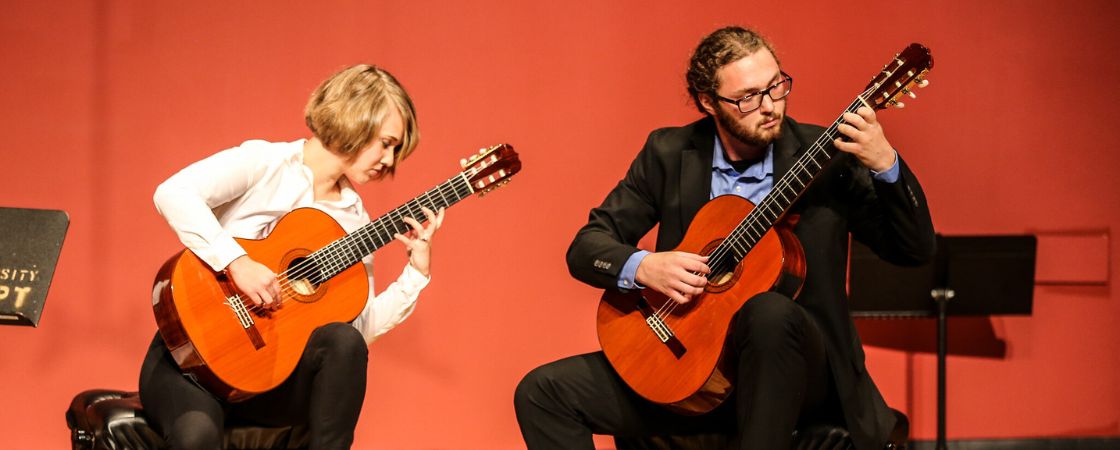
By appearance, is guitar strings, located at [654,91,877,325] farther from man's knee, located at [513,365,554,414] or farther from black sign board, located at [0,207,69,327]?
black sign board, located at [0,207,69,327]

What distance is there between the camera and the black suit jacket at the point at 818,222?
2.41 metres

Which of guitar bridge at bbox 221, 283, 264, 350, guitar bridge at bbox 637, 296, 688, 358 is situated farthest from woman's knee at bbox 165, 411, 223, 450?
guitar bridge at bbox 637, 296, 688, 358

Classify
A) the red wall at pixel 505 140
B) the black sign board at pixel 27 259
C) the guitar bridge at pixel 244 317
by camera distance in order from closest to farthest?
Result: the black sign board at pixel 27 259
the guitar bridge at pixel 244 317
the red wall at pixel 505 140

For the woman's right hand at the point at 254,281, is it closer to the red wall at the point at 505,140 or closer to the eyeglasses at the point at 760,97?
the eyeglasses at the point at 760,97

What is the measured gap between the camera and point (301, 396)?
253 centimetres

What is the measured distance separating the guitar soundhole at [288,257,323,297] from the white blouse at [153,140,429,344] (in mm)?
148

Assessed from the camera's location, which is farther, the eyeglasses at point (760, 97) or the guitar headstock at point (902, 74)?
the eyeglasses at point (760, 97)

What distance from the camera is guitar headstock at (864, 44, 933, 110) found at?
2316 mm

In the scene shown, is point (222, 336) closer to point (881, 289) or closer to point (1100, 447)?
point (881, 289)

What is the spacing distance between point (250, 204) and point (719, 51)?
4.28 feet

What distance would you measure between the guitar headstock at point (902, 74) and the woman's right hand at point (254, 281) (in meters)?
1.49

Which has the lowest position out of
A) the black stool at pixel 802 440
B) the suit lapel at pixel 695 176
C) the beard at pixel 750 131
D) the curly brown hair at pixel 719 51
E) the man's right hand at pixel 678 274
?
the black stool at pixel 802 440

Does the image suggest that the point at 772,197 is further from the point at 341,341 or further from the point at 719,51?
the point at 341,341

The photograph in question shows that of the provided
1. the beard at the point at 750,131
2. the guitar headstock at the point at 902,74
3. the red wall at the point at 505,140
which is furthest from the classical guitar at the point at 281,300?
the red wall at the point at 505,140
